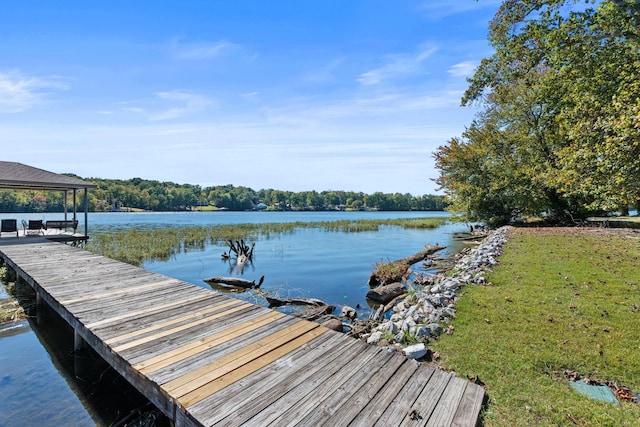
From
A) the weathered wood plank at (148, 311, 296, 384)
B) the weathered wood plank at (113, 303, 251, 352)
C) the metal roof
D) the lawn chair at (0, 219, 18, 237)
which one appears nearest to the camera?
the weathered wood plank at (148, 311, 296, 384)

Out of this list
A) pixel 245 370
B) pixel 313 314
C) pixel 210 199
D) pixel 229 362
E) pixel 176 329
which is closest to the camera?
pixel 245 370

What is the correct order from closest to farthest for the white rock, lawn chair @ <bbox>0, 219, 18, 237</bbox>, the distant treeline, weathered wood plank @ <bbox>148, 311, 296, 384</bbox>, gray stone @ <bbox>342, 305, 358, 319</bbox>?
weathered wood plank @ <bbox>148, 311, 296, 384</bbox>
the white rock
gray stone @ <bbox>342, 305, 358, 319</bbox>
lawn chair @ <bbox>0, 219, 18, 237</bbox>
the distant treeline

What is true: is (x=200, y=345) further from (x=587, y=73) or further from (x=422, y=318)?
(x=587, y=73)

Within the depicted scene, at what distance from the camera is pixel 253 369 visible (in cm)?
358

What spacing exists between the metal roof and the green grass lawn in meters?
19.4

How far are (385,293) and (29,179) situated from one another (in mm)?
17836

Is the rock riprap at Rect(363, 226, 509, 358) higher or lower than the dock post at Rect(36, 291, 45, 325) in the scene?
higher

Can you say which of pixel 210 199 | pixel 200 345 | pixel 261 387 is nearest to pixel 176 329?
pixel 200 345

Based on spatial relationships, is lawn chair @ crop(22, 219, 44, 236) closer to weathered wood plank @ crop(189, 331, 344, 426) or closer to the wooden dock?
the wooden dock

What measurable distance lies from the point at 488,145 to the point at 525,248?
1455 centimetres

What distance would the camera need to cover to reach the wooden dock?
2.89m

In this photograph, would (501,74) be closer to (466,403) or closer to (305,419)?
(466,403)

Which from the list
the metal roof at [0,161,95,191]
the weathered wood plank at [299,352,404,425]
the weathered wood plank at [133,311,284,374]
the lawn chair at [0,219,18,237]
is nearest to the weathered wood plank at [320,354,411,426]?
the weathered wood plank at [299,352,404,425]

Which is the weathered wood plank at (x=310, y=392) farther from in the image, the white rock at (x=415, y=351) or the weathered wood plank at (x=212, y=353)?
the weathered wood plank at (x=212, y=353)
